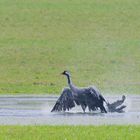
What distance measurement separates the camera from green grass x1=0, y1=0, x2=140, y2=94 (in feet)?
94.8

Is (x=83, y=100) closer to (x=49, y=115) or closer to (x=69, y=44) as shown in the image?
(x=49, y=115)

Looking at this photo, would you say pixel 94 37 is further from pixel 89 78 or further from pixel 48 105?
pixel 48 105

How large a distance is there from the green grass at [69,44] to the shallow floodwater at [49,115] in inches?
201

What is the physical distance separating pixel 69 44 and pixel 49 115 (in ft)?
66.6

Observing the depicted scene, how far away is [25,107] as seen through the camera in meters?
19.6

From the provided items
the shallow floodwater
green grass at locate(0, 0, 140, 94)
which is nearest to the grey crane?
the shallow floodwater
